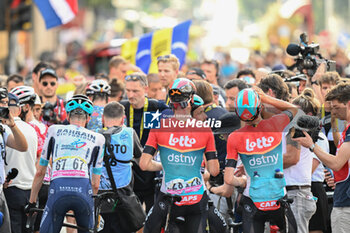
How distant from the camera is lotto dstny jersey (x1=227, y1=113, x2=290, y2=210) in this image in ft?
26.0

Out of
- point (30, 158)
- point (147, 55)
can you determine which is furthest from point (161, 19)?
point (30, 158)

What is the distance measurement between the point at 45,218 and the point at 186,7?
130982 mm

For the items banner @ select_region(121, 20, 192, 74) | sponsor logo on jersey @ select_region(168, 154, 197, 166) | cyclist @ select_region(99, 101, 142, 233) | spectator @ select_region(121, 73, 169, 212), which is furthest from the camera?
banner @ select_region(121, 20, 192, 74)

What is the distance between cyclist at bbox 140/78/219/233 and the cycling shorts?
2.47ft

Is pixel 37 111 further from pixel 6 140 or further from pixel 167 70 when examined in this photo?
pixel 167 70

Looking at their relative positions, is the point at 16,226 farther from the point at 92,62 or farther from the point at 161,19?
the point at 161,19

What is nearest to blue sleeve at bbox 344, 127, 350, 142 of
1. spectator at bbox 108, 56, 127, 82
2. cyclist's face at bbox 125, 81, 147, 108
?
cyclist's face at bbox 125, 81, 147, 108

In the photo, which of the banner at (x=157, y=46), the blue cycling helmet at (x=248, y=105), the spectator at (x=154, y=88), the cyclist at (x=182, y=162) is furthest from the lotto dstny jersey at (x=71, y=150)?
the banner at (x=157, y=46)

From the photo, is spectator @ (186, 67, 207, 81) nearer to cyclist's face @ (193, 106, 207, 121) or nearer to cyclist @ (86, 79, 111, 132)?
cyclist @ (86, 79, 111, 132)

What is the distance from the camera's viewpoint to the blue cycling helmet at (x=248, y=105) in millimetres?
7930

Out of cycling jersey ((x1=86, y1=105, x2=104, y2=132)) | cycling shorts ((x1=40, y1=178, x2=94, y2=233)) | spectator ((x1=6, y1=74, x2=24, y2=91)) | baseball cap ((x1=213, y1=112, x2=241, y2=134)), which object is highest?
baseball cap ((x1=213, y1=112, x2=241, y2=134))

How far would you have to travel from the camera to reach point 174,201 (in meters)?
8.12

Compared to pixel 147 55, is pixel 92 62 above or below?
below

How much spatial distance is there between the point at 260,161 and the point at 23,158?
3315 millimetres
